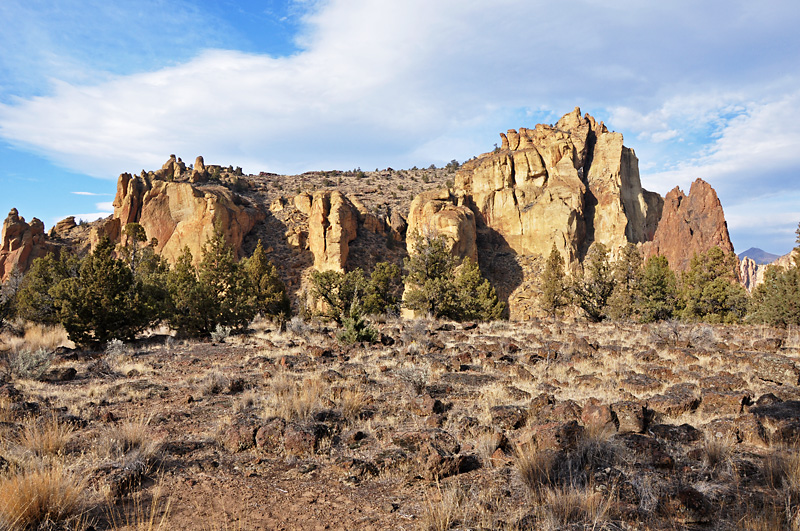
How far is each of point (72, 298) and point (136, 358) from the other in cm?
499

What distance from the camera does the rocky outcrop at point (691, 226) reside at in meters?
65.5

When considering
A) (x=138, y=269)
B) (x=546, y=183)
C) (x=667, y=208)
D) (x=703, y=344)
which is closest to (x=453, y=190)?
(x=546, y=183)

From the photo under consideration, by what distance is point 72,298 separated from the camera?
14477 millimetres

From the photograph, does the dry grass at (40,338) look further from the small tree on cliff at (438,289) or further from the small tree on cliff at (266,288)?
the small tree on cliff at (438,289)

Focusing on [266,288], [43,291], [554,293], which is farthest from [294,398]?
[554,293]

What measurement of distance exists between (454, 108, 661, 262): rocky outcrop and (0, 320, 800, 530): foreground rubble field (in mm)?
49810

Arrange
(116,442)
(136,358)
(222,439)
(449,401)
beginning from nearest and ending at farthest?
(116,442)
(222,439)
(449,401)
(136,358)

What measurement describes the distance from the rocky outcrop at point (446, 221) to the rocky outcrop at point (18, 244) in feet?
155

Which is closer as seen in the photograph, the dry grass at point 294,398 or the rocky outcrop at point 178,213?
the dry grass at point 294,398

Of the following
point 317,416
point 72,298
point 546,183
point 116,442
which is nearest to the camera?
point 116,442

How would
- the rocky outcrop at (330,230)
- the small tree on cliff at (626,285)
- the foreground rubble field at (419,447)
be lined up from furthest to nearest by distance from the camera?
the rocky outcrop at (330,230) → the small tree on cliff at (626,285) → the foreground rubble field at (419,447)

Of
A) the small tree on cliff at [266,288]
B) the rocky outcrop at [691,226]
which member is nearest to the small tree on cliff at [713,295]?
the small tree on cliff at [266,288]

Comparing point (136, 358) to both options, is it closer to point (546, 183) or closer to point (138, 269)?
point (138, 269)

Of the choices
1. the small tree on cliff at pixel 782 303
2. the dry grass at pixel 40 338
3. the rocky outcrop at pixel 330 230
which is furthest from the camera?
the rocky outcrop at pixel 330 230
